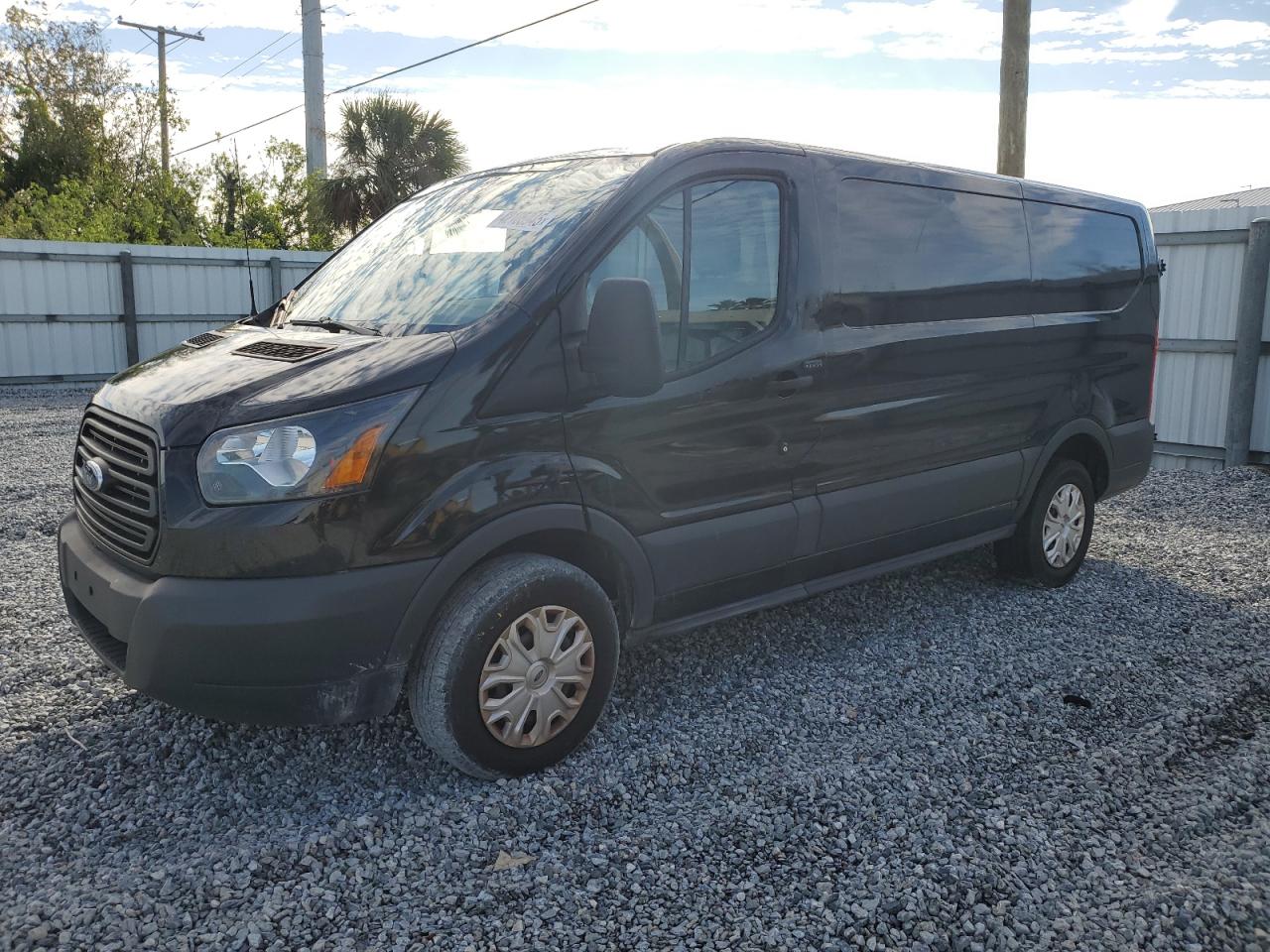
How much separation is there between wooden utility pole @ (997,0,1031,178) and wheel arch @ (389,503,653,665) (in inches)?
322

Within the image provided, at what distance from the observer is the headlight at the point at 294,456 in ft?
9.53

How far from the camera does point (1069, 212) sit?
5.45 metres

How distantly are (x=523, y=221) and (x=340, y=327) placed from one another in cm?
74

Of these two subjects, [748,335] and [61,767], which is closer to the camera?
[61,767]

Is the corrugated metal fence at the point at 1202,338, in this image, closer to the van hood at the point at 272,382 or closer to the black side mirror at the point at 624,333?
the black side mirror at the point at 624,333

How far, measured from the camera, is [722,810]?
3.23 m

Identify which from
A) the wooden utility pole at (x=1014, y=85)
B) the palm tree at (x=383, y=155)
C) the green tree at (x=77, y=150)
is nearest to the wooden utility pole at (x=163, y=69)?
the green tree at (x=77, y=150)

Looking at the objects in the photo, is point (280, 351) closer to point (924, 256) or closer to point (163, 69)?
point (924, 256)

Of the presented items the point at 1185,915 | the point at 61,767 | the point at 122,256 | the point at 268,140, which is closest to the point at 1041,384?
the point at 1185,915

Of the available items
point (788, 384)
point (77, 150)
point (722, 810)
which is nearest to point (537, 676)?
point (722, 810)

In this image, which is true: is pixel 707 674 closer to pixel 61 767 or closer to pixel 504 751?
pixel 504 751

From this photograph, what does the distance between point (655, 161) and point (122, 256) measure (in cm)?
1534

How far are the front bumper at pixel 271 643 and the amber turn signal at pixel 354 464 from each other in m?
0.26

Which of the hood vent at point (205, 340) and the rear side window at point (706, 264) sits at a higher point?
the rear side window at point (706, 264)
